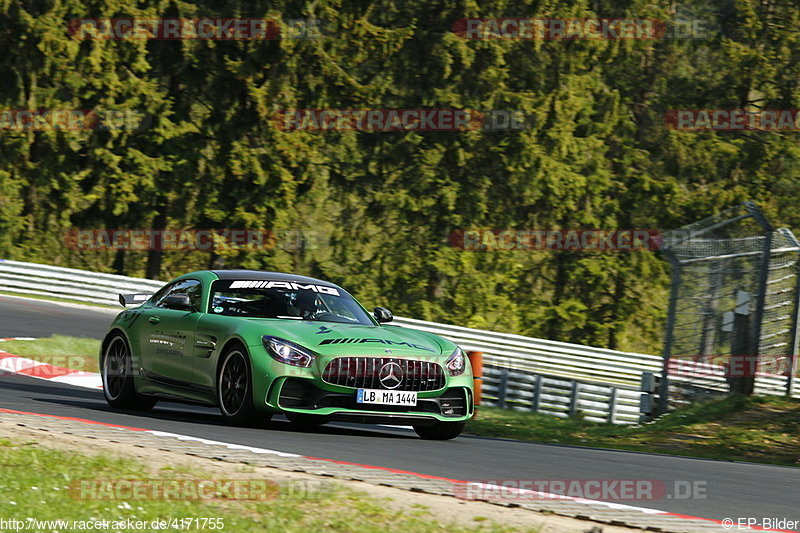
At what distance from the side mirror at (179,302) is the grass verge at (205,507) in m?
3.79

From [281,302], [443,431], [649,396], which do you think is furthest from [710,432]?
[281,302]

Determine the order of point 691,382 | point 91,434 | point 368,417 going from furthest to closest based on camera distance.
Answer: point 691,382
point 368,417
point 91,434

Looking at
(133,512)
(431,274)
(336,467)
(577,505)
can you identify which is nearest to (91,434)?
(336,467)

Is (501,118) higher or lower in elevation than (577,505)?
higher

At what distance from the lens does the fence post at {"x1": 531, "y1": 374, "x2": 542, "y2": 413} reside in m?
22.0

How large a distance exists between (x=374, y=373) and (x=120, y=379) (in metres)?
3.00

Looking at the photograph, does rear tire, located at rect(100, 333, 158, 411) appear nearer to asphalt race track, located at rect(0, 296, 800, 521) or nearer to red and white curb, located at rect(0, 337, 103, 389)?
asphalt race track, located at rect(0, 296, 800, 521)

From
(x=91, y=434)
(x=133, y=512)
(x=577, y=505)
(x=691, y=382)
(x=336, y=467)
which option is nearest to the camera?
(x=133, y=512)

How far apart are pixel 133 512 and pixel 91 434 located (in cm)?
294

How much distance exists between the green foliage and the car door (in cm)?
2350

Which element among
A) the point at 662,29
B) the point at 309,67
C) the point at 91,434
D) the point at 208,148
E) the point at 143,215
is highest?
the point at 662,29

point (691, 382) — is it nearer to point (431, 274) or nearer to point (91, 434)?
point (91, 434)

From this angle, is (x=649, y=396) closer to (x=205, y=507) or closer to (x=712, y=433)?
(x=712, y=433)

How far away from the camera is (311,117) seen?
115ft
